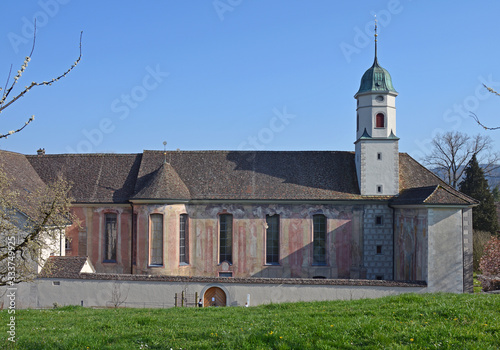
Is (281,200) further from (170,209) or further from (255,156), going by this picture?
(170,209)

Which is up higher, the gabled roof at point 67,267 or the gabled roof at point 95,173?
the gabled roof at point 95,173

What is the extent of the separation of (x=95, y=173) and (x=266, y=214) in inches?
479

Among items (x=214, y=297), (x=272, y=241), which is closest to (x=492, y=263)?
(x=272, y=241)

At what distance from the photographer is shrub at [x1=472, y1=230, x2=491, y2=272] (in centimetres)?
4278

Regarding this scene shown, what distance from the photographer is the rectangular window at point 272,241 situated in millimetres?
31281

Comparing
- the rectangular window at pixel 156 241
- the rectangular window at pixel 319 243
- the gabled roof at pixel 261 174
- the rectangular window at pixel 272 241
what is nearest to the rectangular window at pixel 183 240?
the rectangular window at pixel 156 241

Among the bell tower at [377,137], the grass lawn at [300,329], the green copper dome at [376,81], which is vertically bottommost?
the grass lawn at [300,329]

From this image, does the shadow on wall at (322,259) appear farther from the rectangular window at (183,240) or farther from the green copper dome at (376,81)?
the green copper dome at (376,81)

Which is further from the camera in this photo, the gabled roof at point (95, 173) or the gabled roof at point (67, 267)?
the gabled roof at point (95, 173)

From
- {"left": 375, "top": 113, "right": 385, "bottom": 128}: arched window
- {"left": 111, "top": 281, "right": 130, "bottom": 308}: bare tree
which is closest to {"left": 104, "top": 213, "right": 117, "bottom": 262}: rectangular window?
{"left": 111, "top": 281, "right": 130, "bottom": 308}: bare tree

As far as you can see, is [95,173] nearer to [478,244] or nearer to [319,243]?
[319,243]

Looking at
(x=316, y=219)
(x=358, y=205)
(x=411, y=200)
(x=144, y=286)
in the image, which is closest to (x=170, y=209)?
(x=144, y=286)

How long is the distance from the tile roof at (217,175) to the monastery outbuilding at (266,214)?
9 centimetres

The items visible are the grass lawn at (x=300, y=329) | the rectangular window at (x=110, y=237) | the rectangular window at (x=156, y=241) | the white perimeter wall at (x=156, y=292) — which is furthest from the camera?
the rectangular window at (x=110, y=237)
